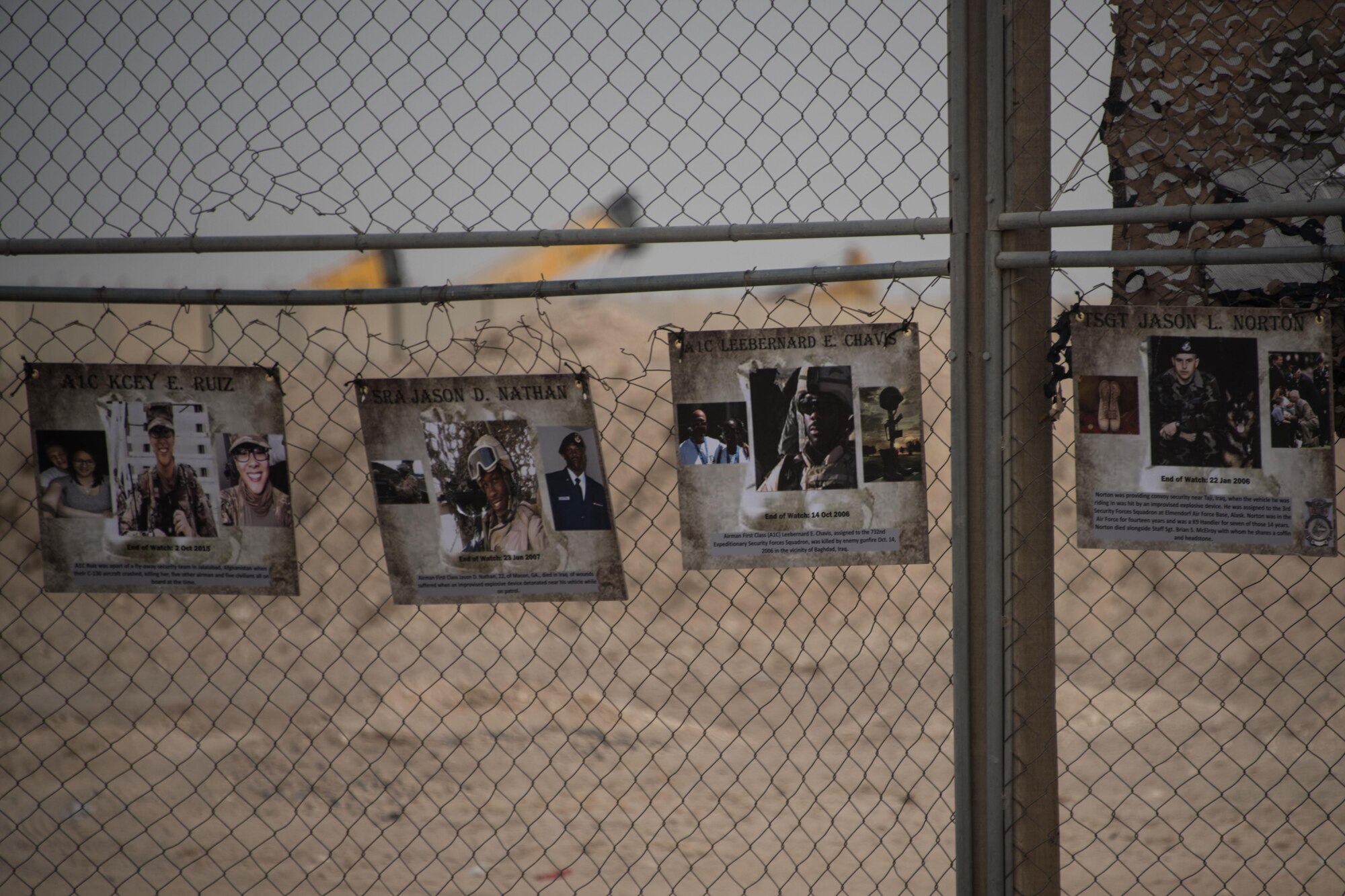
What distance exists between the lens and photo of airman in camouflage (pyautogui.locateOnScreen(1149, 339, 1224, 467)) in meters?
2.12

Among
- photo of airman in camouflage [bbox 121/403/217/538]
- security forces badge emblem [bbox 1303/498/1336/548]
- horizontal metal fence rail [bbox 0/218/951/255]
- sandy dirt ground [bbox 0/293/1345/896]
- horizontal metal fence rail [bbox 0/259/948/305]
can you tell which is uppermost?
horizontal metal fence rail [bbox 0/218/951/255]

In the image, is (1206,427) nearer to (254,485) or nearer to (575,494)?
(575,494)

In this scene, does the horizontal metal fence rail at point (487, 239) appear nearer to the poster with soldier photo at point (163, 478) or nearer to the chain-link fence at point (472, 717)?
the poster with soldier photo at point (163, 478)

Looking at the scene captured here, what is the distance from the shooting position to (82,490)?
2.45 meters

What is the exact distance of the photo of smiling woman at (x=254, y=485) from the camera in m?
2.39

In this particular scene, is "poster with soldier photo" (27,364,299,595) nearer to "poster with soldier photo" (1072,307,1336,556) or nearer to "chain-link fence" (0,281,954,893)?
"chain-link fence" (0,281,954,893)

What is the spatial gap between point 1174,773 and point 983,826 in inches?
152

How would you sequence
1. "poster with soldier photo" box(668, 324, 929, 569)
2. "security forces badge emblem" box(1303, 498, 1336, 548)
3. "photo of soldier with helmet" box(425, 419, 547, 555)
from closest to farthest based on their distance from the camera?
"security forces badge emblem" box(1303, 498, 1336, 548) → "poster with soldier photo" box(668, 324, 929, 569) → "photo of soldier with helmet" box(425, 419, 547, 555)

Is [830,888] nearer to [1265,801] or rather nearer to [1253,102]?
[1265,801]

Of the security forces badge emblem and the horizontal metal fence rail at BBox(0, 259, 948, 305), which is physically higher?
the horizontal metal fence rail at BBox(0, 259, 948, 305)

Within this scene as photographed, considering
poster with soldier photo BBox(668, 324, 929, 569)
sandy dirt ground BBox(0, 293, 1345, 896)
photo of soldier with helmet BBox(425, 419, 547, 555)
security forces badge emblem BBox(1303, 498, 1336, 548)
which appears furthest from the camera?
sandy dirt ground BBox(0, 293, 1345, 896)

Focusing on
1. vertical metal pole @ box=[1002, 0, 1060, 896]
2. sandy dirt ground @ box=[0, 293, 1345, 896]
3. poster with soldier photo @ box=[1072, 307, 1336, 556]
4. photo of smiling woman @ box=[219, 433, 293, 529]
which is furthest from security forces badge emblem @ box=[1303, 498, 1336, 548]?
photo of smiling woman @ box=[219, 433, 293, 529]

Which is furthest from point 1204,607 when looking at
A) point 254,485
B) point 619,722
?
point 254,485

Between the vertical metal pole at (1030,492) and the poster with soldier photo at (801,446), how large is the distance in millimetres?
202
